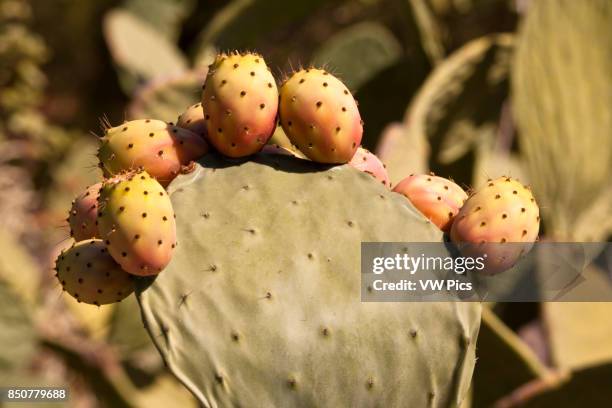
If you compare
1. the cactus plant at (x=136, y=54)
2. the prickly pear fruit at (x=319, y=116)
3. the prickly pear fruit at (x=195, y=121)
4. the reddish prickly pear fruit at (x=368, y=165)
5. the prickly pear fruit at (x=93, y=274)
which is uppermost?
the prickly pear fruit at (x=319, y=116)

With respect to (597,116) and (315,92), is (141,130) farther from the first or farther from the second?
(597,116)

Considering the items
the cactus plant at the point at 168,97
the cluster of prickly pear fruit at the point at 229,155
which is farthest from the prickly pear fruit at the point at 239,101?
the cactus plant at the point at 168,97

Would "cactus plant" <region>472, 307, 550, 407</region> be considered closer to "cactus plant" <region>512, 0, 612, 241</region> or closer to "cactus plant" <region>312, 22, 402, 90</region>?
"cactus plant" <region>512, 0, 612, 241</region>

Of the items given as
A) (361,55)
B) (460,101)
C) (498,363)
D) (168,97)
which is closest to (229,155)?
(498,363)

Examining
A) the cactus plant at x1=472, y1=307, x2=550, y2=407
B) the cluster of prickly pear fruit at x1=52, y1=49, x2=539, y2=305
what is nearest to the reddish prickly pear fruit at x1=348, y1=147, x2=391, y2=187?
the cluster of prickly pear fruit at x1=52, y1=49, x2=539, y2=305

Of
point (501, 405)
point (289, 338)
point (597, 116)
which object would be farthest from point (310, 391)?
point (597, 116)

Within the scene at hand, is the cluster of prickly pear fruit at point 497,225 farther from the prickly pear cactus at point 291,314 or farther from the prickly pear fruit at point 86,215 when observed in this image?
the prickly pear fruit at point 86,215

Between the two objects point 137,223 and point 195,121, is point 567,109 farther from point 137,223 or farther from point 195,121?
point 137,223
